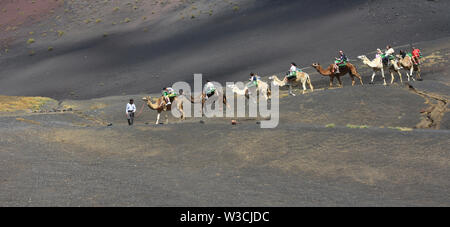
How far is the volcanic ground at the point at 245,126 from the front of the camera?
15.3 m

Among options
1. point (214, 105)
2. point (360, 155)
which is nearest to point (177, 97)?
point (214, 105)

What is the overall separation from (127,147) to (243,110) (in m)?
11.2

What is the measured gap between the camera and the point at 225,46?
212 ft

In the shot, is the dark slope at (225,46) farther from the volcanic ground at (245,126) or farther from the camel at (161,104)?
the camel at (161,104)

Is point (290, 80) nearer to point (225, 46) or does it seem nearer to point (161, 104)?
point (161, 104)

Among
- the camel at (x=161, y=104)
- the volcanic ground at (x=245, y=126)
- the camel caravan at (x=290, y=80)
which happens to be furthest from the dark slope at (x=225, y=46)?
the camel at (x=161, y=104)

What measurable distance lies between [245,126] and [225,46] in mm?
41585

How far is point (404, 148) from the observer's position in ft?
61.1

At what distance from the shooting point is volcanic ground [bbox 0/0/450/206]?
15.3 metres

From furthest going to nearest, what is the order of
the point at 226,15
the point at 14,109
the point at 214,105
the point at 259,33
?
the point at 226,15 < the point at 259,33 < the point at 14,109 < the point at 214,105

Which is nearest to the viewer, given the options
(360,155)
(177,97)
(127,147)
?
(360,155)

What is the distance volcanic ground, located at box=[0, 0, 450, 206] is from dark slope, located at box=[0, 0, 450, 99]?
10.2 inches

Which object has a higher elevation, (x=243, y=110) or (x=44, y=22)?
(x=44, y=22)
